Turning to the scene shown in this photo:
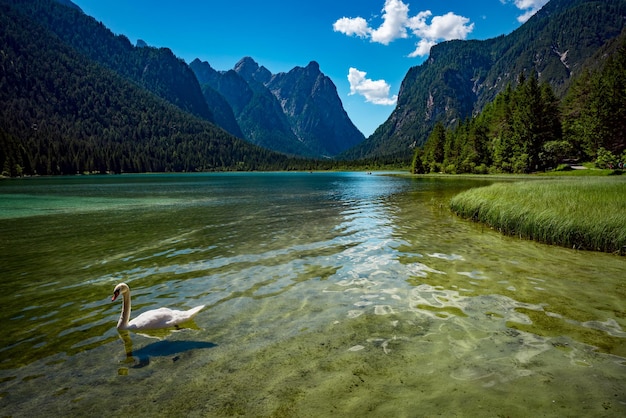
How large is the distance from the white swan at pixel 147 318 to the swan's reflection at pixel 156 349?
0.30 metres

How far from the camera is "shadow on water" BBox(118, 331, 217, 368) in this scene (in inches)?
277

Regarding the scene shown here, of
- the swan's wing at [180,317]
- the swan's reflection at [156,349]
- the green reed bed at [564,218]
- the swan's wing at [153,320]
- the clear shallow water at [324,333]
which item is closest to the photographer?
the clear shallow water at [324,333]

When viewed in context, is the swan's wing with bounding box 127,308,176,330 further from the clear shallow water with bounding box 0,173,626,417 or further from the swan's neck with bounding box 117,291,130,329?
the clear shallow water with bounding box 0,173,626,417

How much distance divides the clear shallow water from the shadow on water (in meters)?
0.04

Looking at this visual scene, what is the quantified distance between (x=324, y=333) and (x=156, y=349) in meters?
3.90

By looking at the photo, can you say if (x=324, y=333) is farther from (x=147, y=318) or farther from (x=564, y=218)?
(x=564, y=218)

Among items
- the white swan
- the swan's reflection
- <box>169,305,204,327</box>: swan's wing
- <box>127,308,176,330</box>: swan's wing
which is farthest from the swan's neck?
<box>169,305,204,327</box>: swan's wing

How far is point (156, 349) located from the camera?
7.48 m

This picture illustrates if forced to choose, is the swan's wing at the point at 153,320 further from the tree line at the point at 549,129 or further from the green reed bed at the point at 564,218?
the tree line at the point at 549,129

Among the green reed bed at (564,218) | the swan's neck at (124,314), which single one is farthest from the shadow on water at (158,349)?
the green reed bed at (564,218)

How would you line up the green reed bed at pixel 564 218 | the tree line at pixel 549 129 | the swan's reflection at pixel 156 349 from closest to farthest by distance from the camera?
the swan's reflection at pixel 156 349, the green reed bed at pixel 564 218, the tree line at pixel 549 129

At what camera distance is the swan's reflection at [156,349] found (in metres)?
6.99

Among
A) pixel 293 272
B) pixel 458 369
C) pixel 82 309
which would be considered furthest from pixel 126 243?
pixel 458 369

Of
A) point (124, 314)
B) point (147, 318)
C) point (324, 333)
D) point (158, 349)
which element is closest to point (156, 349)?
point (158, 349)
